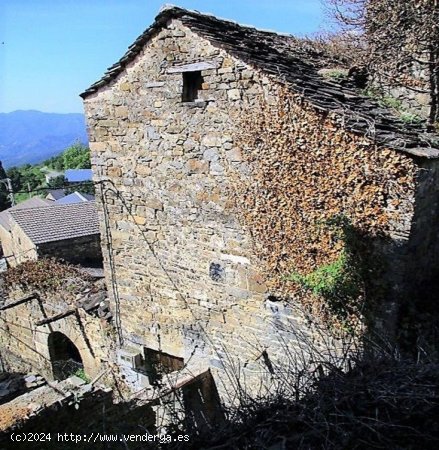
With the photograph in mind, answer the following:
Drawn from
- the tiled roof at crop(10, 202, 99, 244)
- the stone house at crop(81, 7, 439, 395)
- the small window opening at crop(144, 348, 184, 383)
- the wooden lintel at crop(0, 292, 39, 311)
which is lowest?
the small window opening at crop(144, 348, 184, 383)

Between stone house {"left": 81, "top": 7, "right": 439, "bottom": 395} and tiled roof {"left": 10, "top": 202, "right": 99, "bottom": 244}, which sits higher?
stone house {"left": 81, "top": 7, "right": 439, "bottom": 395}

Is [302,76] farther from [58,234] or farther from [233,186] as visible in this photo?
[58,234]

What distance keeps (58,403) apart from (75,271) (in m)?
5.06

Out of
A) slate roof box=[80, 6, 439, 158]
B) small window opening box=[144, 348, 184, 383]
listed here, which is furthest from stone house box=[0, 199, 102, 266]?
slate roof box=[80, 6, 439, 158]

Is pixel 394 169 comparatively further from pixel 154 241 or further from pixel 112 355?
pixel 112 355

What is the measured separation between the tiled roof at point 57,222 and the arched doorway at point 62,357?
510cm

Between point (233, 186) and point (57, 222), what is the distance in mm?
12852

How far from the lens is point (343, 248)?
5.21m

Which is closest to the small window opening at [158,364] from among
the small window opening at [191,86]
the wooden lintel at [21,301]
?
the wooden lintel at [21,301]

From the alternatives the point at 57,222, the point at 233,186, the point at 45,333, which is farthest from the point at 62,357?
the point at 233,186

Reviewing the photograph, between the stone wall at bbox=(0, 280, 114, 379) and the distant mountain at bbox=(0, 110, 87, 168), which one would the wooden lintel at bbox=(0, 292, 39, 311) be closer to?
the stone wall at bbox=(0, 280, 114, 379)

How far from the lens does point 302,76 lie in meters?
5.82

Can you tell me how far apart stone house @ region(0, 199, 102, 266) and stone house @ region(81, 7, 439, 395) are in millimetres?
8338

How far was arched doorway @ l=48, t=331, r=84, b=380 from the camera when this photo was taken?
10711 millimetres
